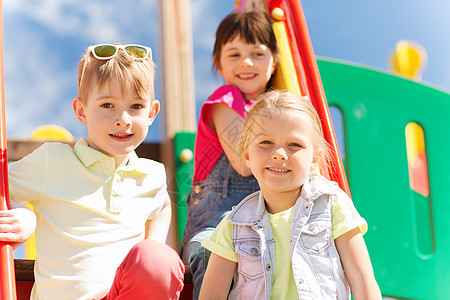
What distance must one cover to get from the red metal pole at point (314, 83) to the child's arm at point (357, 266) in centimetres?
33

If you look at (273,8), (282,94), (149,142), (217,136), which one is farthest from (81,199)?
(149,142)

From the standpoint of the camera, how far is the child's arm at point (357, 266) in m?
1.22

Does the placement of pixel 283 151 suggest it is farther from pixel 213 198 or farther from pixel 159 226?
pixel 213 198

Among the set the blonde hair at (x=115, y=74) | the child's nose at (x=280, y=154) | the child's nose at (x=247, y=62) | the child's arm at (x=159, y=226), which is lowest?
the child's arm at (x=159, y=226)

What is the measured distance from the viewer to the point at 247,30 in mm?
2033

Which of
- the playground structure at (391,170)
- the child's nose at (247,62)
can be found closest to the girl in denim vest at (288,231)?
the child's nose at (247,62)

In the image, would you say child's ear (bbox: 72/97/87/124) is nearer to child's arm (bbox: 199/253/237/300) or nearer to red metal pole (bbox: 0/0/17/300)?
red metal pole (bbox: 0/0/17/300)

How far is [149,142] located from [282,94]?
5.78 ft

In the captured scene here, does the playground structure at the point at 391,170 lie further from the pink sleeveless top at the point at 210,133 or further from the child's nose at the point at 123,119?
the child's nose at the point at 123,119

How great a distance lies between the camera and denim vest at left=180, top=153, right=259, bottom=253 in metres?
1.78

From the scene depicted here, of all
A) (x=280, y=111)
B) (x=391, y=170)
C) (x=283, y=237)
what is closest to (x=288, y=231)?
(x=283, y=237)

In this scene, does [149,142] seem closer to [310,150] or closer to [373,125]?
[373,125]

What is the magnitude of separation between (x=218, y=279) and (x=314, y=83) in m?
0.92

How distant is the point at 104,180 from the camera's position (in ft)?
4.58
